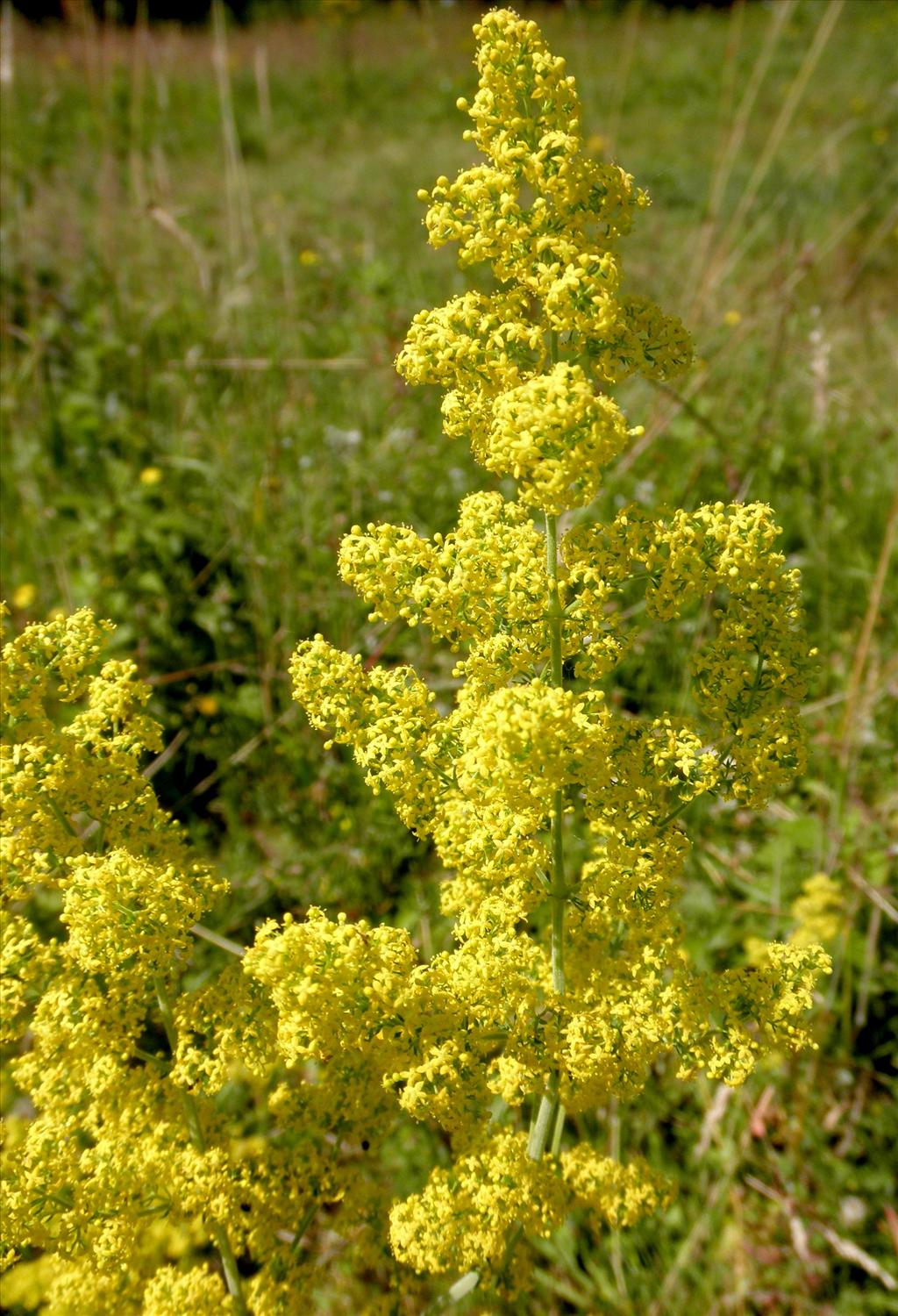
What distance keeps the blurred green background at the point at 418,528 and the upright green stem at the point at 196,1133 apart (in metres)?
1.32

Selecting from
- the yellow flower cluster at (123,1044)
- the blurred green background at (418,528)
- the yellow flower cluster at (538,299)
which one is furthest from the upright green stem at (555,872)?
the blurred green background at (418,528)

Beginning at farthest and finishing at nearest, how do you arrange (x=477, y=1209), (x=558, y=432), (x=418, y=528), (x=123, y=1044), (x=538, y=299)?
(x=418, y=528)
(x=123, y=1044)
(x=477, y=1209)
(x=538, y=299)
(x=558, y=432)

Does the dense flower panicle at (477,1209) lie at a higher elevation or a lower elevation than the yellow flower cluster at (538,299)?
lower

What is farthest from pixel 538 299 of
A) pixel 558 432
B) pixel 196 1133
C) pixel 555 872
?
pixel 196 1133

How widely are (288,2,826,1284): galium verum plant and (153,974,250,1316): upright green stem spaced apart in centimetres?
44

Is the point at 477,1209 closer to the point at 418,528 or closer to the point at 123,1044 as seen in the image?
the point at 123,1044

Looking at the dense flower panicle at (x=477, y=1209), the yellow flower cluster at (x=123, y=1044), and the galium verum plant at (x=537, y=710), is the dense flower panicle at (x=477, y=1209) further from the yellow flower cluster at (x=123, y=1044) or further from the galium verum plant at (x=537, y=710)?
the yellow flower cluster at (x=123, y=1044)

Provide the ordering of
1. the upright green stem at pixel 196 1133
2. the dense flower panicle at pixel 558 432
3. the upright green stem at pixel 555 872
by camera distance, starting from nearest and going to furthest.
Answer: the dense flower panicle at pixel 558 432 < the upright green stem at pixel 555 872 < the upright green stem at pixel 196 1133

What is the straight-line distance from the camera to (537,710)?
72.0 inches

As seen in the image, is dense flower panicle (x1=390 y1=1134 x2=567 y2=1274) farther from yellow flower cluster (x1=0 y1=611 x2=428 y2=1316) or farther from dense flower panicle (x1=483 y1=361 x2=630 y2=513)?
dense flower panicle (x1=483 y1=361 x2=630 y2=513)

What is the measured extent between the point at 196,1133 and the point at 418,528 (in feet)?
12.1

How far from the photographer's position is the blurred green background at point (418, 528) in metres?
3.58

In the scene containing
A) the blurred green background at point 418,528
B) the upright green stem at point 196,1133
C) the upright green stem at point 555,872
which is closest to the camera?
the upright green stem at point 555,872

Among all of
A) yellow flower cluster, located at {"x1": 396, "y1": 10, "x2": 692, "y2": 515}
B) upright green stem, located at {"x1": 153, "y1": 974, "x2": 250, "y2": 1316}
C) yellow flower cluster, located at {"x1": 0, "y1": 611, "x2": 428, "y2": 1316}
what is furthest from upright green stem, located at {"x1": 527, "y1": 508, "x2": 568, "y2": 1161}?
upright green stem, located at {"x1": 153, "y1": 974, "x2": 250, "y2": 1316}
